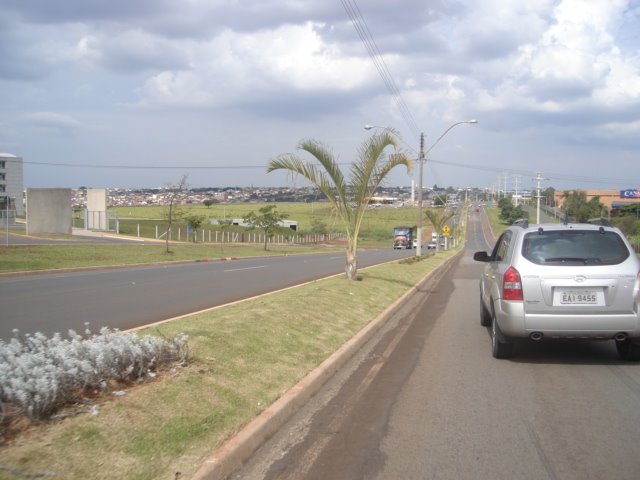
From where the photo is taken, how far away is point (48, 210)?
44125 mm

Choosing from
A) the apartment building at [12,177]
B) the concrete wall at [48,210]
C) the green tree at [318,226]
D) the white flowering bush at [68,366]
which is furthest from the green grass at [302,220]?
the white flowering bush at [68,366]

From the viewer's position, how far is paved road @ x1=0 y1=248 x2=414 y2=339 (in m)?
11.1

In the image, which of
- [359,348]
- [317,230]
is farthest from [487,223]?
[359,348]

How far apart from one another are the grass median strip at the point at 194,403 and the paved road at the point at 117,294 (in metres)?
2.33

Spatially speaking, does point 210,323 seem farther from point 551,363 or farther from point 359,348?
point 551,363

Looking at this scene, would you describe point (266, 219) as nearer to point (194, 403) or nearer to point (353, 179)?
point (353, 179)

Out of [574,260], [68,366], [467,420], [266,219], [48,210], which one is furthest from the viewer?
[266,219]

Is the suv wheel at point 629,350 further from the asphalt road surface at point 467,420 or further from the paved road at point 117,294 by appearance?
the paved road at point 117,294

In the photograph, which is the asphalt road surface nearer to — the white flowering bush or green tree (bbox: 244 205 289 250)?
the white flowering bush

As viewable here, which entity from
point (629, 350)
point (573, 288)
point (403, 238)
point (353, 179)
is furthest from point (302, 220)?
point (573, 288)

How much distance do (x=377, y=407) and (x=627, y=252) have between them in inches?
158

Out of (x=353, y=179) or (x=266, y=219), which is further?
(x=266, y=219)

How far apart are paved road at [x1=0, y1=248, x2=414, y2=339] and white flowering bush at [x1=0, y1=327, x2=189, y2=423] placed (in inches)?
169

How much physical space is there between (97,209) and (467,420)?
183ft
